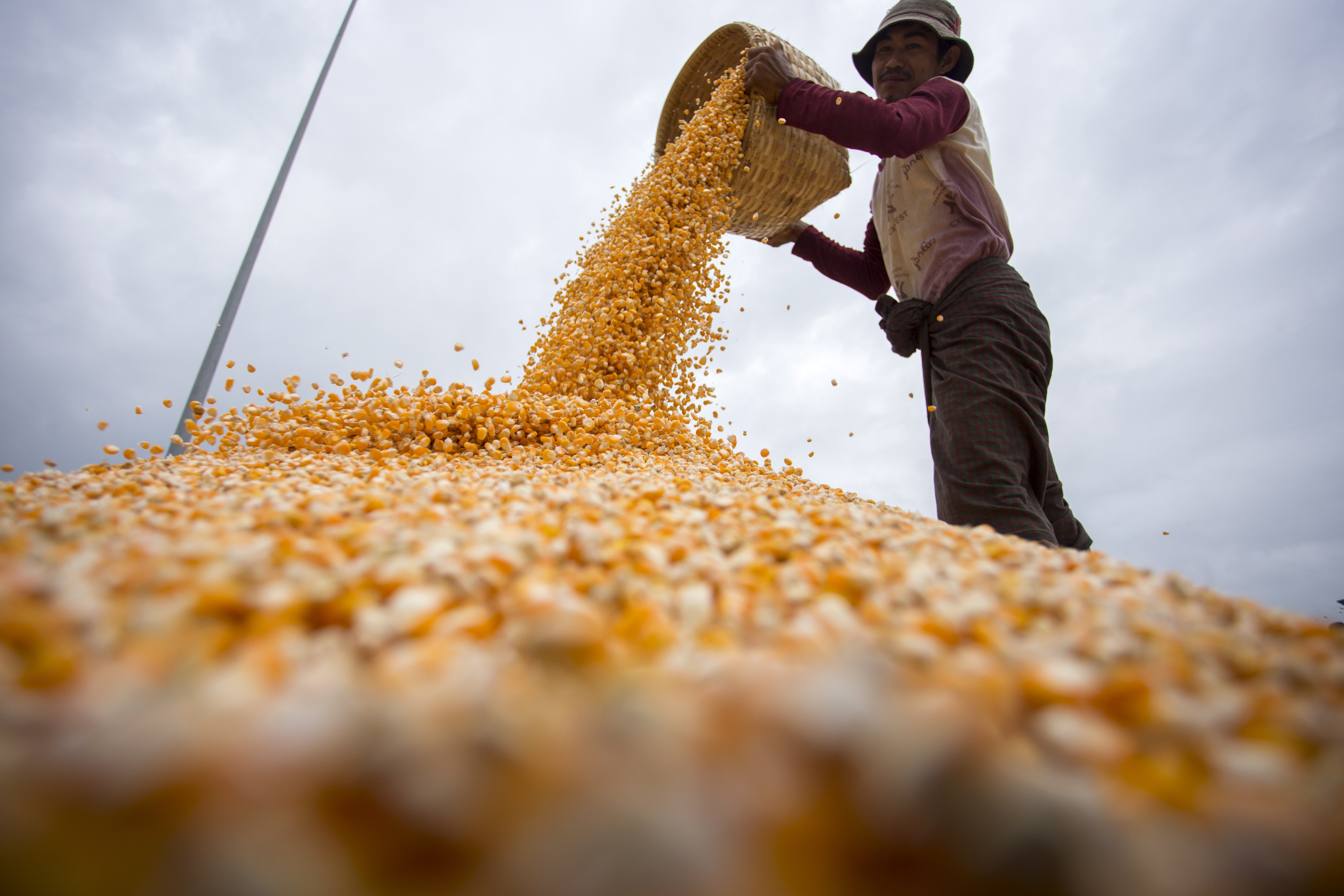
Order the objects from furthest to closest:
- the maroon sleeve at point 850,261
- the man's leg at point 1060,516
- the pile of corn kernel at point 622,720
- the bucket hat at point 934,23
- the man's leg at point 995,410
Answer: the maroon sleeve at point 850,261 → the bucket hat at point 934,23 → the man's leg at point 1060,516 → the man's leg at point 995,410 → the pile of corn kernel at point 622,720

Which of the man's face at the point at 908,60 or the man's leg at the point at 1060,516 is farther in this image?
the man's face at the point at 908,60

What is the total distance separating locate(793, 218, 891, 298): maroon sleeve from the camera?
280 cm

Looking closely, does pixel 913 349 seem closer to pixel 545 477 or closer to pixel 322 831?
pixel 545 477

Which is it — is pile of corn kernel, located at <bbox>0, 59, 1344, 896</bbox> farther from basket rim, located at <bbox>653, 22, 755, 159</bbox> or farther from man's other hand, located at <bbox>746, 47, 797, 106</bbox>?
basket rim, located at <bbox>653, 22, 755, 159</bbox>

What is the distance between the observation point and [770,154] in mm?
2521

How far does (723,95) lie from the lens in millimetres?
2502

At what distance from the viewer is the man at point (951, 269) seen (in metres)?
1.59

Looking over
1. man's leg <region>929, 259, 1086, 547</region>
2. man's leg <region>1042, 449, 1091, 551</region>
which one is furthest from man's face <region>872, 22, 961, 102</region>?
man's leg <region>1042, 449, 1091, 551</region>

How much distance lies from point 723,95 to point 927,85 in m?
0.93

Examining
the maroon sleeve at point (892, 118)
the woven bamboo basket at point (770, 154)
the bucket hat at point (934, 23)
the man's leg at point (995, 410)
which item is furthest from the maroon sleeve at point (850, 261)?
the man's leg at point (995, 410)

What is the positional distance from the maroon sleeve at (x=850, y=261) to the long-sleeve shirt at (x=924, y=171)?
0.63 m

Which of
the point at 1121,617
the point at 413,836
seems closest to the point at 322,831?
the point at 413,836

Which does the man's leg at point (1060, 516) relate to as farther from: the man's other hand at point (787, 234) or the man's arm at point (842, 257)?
the man's other hand at point (787, 234)

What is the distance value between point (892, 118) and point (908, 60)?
741 mm
